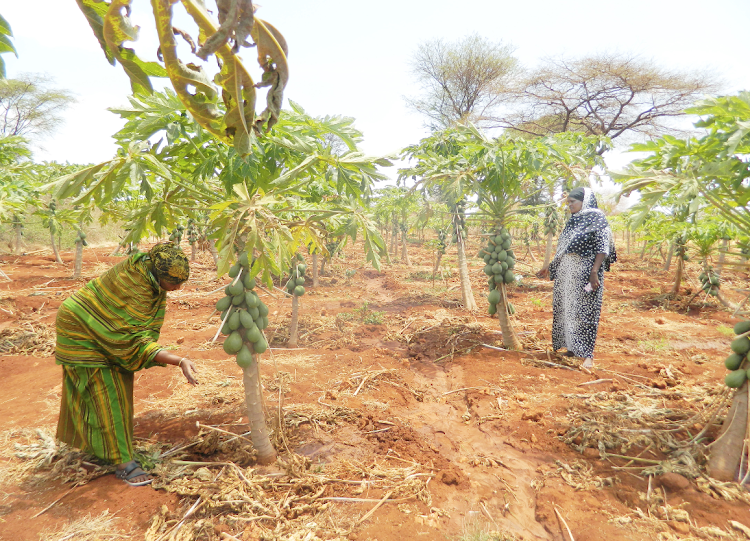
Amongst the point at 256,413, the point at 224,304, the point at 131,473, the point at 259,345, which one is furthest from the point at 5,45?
the point at 131,473

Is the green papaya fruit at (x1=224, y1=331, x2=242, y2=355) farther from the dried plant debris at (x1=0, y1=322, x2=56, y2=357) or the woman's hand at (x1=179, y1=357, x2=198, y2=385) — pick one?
the dried plant debris at (x1=0, y1=322, x2=56, y2=357)

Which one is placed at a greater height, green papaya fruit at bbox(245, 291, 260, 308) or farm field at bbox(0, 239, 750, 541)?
green papaya fruit at bbox(245, 291, 260, 308)

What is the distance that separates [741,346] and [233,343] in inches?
128

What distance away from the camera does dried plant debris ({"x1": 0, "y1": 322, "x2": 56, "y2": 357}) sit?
18.2 ft

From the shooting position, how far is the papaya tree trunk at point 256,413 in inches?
105

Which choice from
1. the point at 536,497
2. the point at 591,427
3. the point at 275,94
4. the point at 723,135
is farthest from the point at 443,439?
the point at 275,94

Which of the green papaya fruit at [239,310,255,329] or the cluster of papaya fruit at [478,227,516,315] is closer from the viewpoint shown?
the green papaya fruit at [239,310,255,329]

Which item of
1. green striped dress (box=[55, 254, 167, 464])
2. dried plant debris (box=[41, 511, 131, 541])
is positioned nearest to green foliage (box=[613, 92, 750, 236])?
Answer: green striped dress (box=[55, 254, 167, 464])

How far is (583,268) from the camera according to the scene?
181 inches

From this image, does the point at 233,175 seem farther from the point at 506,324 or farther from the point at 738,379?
the point at 506,324

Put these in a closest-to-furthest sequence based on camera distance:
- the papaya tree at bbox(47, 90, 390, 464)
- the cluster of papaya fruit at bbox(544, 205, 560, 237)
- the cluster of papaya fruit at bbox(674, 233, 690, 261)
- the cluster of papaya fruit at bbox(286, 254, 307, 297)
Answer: the papaya tree at bbox(47, 90, 390, 464) < the cluster of papaya fruit at bbox(286, 254, 307, 297) < the cluster of papaya fruit at bbox(674, 233, 690, 261) < the cluster of papaya fruit at bbox(544, 205, 560, 237)

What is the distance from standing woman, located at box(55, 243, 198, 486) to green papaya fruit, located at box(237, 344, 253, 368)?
33 centimetres

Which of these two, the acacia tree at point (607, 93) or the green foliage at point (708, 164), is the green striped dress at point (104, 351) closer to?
the green foliage at point (708, 164)

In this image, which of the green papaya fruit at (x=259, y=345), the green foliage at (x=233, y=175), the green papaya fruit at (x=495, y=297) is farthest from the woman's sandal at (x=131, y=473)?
the green papaya fruit at (x=495, y=297)
